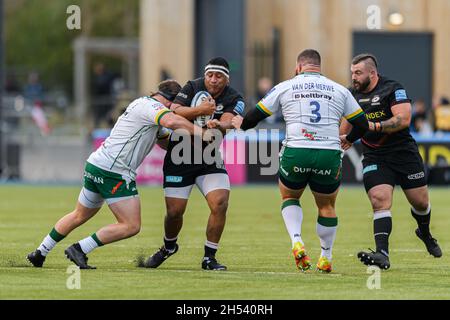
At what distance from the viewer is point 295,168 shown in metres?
13.0

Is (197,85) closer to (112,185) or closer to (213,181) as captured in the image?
(213,181)

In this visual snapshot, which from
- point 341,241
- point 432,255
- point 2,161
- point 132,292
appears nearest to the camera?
point 132,292

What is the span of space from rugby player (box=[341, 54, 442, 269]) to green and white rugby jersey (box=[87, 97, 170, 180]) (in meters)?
2.12

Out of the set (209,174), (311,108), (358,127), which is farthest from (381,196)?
(209,174)

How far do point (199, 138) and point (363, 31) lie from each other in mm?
28188

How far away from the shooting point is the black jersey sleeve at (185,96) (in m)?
13.4

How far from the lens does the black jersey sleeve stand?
13.4 metres

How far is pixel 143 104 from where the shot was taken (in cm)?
1296

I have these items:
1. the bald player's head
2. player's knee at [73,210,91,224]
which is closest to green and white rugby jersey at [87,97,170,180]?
player's knee at [73,210,91,224]

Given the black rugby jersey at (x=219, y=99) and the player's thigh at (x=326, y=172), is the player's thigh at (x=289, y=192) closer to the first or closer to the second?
the player's thigh at (x=326, y=172)

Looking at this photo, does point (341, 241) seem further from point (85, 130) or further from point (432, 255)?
point (85, 130)

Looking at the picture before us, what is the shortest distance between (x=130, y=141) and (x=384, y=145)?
9.60ft
